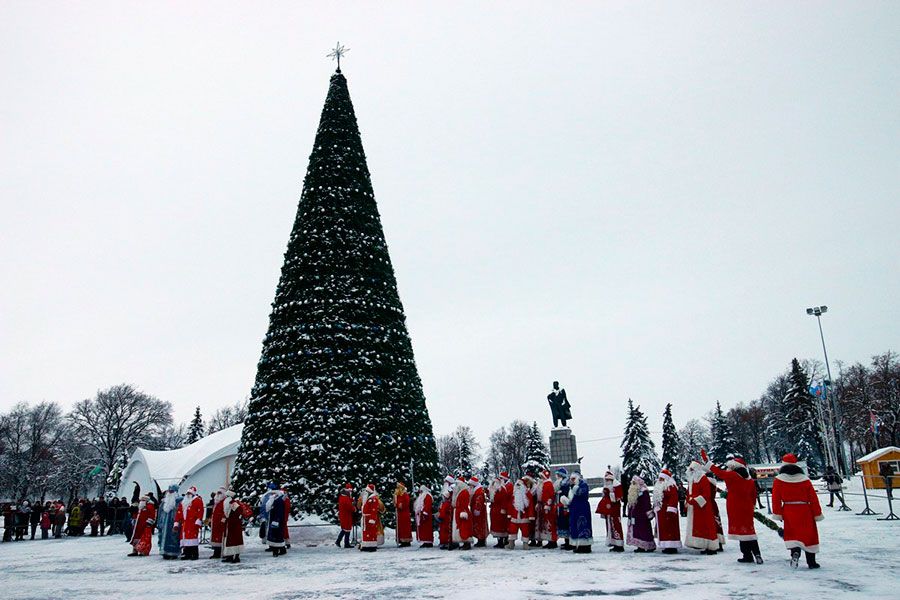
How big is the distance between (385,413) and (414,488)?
2.30 m

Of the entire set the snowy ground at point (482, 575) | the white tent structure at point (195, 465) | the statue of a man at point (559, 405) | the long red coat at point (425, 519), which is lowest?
the snowy ground at point (482, 575)

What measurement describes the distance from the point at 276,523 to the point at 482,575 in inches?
268

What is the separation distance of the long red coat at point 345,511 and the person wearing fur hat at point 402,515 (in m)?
1.19

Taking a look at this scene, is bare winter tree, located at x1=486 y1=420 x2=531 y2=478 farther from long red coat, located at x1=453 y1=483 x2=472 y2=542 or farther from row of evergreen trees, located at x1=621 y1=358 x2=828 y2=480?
long red coat, located at x1=453 y1=483 x2=472 y2=542

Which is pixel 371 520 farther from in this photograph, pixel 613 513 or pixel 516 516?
pixel 613 513

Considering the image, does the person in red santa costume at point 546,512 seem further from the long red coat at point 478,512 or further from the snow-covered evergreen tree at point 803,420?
the snow-covered evergreen tree at point 803,420

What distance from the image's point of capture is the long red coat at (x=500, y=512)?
1486 cm

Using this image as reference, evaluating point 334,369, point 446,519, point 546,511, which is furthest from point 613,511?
point 334,369

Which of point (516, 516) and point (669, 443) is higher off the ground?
point (669, 443)

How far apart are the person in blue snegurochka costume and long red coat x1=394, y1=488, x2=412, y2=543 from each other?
3.12 m

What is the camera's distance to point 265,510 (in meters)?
15.1

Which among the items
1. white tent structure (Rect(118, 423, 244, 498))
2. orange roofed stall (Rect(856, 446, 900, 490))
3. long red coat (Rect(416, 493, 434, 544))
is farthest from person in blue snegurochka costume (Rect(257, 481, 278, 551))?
orange roofed stall (Rect(856, 446, 900, 490))

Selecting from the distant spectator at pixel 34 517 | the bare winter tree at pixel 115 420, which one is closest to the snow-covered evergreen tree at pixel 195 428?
the bare winter tree at pixel 115 420

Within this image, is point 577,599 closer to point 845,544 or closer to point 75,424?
point 845,544
